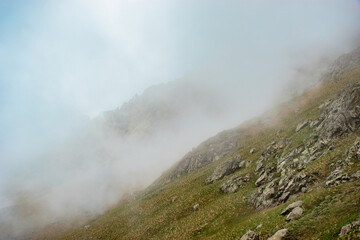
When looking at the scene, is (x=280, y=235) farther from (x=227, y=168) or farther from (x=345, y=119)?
(x=227, y=168)

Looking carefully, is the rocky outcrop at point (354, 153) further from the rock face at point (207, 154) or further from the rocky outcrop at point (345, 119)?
the rock face at point (207, 154)

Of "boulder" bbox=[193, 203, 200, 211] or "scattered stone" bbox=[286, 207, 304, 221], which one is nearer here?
"scattered stone" bbox=[286, 207, 304, 221]

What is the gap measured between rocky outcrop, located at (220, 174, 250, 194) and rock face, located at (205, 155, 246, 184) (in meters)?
5.92

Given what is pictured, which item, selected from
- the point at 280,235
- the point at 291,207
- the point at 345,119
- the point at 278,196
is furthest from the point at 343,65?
the point at 280,235

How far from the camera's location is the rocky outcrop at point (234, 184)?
41469 millimetres

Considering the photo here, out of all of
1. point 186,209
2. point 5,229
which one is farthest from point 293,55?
point 5,229

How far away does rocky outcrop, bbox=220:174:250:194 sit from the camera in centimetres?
4147

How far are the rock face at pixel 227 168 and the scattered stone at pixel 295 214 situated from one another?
2769 cm

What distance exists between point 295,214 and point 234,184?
20858mm

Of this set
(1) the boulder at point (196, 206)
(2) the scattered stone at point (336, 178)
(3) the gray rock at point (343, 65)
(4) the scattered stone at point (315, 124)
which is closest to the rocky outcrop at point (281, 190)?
(2) the scattered stone at point (336, 178)

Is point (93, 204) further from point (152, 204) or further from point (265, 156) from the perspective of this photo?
point (265, 156)

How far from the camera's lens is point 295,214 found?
2188 cm

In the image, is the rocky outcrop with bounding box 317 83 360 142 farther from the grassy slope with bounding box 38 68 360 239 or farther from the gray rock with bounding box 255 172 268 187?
the gray rock with bounding box 255 172 268 187

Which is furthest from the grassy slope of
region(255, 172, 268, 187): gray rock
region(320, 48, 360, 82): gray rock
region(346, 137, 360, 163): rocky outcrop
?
region(320, 48, 360, 82): gray rock
